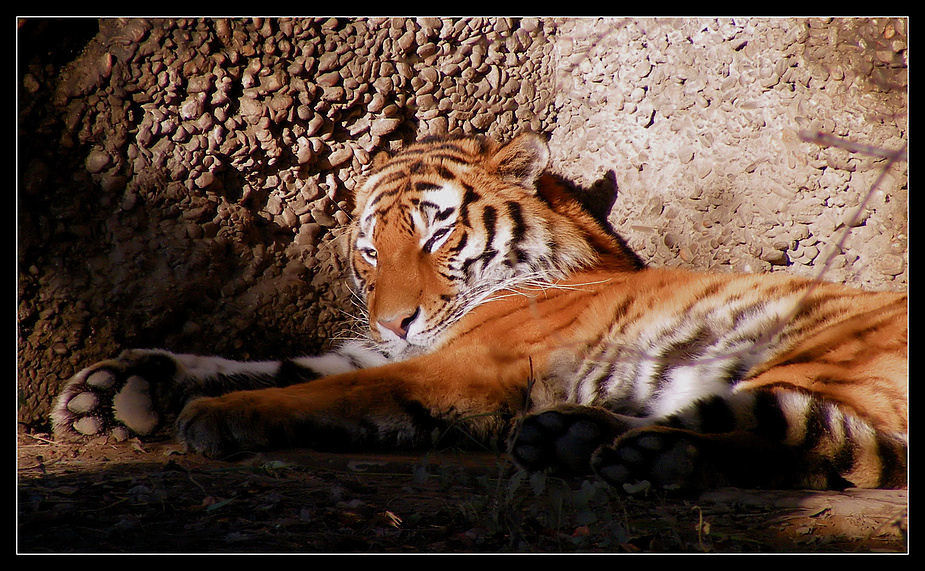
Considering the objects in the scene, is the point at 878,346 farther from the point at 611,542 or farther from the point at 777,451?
the point at 611,542

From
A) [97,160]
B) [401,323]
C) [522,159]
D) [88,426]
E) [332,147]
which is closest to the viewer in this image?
[88,426]

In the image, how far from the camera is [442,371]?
202 centimetres

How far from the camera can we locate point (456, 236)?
2457mm

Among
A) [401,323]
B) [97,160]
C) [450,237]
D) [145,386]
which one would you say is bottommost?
[145,386]

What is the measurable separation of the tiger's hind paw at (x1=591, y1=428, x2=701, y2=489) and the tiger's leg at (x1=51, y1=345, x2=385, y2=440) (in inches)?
51.5

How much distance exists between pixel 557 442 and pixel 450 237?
1111 mm

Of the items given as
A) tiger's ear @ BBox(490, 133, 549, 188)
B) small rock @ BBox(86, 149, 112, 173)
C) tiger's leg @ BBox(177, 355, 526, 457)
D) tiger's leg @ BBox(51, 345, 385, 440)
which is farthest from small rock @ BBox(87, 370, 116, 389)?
tiger's ear @ BBox(490, 133, 549, 188)

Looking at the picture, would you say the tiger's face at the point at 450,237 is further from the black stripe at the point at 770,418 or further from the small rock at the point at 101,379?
the black stripe at the point at 770,418

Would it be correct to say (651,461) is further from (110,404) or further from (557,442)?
(110,404)

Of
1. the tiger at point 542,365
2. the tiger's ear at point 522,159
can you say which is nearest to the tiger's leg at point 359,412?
the tiger at point 542,365

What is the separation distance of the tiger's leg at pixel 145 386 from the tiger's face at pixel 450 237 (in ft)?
1.35

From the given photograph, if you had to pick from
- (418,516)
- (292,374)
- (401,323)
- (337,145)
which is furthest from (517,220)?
(418,516)

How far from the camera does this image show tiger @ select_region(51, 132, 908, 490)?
1430mm

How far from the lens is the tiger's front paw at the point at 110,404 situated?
2.02m
